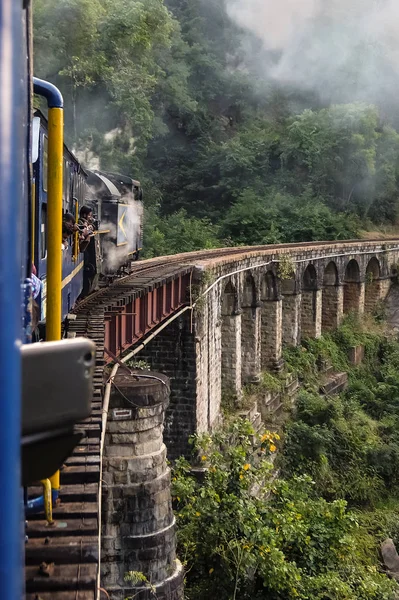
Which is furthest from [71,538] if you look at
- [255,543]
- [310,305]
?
[310,305]

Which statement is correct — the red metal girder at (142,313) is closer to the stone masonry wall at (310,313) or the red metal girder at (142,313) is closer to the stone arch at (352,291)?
the stone masonry wall at (310,313)

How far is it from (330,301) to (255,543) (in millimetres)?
20890

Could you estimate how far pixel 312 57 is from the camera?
57469mm

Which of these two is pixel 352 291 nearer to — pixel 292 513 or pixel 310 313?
pixel 310 313

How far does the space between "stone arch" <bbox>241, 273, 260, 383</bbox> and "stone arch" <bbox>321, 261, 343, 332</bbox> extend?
935 centimetres

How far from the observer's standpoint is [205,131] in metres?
46.4

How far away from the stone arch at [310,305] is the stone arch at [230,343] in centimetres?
870

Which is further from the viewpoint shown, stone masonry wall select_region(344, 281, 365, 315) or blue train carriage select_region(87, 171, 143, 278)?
stone masonry wall select_region(344, 281, 365, 315)

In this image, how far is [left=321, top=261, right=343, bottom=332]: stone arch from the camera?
30.4 meters

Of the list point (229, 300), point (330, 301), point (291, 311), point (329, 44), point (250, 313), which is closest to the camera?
point (229, 300)

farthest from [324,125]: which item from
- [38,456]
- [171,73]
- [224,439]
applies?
[38,456]

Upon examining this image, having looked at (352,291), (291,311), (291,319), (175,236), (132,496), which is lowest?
(132,496)

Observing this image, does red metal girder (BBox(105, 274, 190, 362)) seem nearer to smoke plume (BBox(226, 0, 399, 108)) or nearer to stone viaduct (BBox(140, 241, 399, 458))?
stone viaduct (BBox(140, 241, 399, 458))

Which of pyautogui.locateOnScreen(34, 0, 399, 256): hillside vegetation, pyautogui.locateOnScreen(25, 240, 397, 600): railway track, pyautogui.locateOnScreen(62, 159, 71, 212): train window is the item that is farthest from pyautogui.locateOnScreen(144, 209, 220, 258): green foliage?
pyautogui.locateOnScreen(25, 240, 397, 600): railway track
